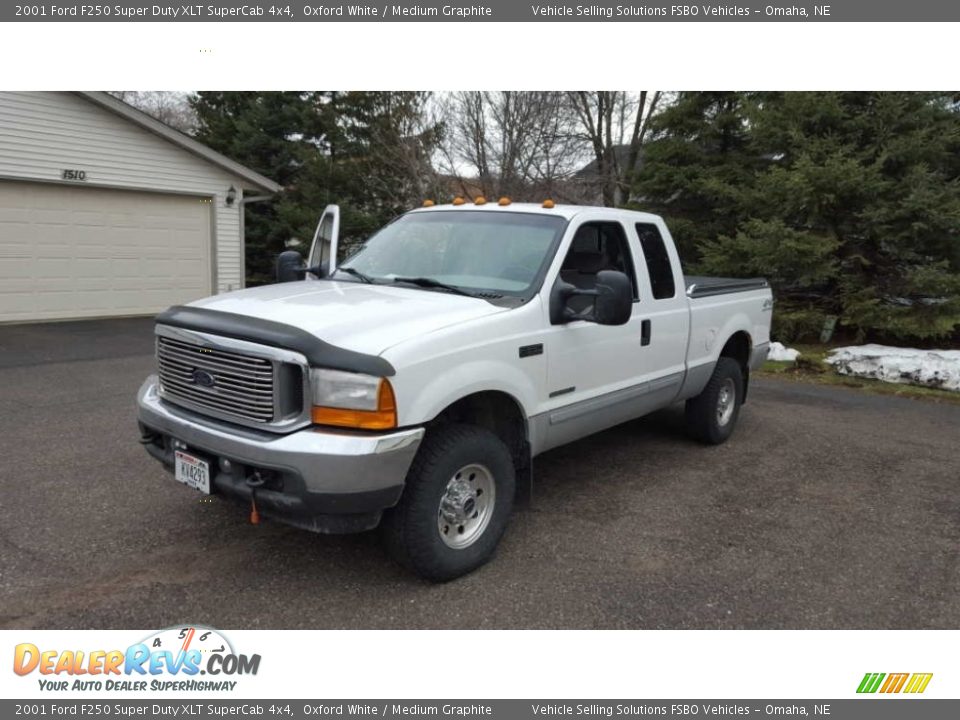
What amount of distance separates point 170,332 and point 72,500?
1.62m

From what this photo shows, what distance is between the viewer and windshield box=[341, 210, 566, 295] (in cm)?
425

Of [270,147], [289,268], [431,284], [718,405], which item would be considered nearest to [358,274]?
[431,284]

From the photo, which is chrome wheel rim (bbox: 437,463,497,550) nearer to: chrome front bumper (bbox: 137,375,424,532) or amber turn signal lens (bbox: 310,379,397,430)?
chrome front bumper (bbox: 137,375,424,532)

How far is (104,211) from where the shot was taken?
42.6 feet

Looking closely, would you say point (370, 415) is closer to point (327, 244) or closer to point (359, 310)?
point (359, 310)

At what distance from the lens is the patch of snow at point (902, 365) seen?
360 inches

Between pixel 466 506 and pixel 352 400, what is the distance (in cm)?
94

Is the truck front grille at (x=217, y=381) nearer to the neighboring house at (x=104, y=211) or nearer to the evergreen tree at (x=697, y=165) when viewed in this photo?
the neighboring house at (x=104, y=211)

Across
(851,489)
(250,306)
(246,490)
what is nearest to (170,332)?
(250,306)

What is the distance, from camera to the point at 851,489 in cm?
529

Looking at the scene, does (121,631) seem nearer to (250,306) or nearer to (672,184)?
(250,306)

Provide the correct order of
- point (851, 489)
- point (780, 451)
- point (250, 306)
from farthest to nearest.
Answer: point (780, 451) → point (851, 489) → point (250, 306)

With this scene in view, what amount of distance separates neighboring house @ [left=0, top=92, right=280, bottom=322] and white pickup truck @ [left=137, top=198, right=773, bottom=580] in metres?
Answer: 9.21

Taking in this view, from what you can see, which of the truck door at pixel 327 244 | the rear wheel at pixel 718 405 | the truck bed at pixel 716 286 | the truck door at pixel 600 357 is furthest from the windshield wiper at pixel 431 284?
the rear wheel at pixel 718 405
